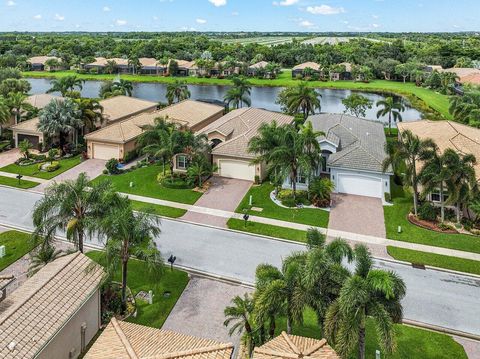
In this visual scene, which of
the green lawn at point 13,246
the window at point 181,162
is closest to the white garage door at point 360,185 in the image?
the window at point 181,162

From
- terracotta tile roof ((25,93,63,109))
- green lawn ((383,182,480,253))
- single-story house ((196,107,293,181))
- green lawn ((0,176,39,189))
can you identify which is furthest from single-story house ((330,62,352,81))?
green lawn ((0,176,39,189))

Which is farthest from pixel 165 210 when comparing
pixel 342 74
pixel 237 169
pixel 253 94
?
pixel 342 74

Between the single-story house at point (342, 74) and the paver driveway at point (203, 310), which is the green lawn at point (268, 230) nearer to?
the paver driveway at point (203, 310)

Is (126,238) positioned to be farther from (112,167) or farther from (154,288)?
(112,167)

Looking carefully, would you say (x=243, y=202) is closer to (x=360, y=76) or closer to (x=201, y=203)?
(x=201, y=203)

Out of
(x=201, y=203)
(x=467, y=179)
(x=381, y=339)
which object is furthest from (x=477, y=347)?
(x=201, y=203)
